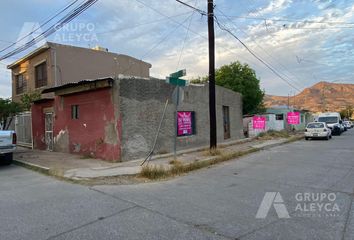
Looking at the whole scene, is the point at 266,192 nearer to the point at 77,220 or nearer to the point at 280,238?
the point at 280,238

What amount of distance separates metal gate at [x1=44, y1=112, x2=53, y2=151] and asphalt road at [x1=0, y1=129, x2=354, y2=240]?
23.4 ft

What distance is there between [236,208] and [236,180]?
279 centimetres

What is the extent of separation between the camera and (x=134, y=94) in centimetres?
1246

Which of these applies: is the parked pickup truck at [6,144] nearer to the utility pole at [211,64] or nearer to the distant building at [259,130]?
the utility pole at [211,64]

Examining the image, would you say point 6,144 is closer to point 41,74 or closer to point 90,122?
point 90,122

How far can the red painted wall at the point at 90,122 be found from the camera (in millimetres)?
12305

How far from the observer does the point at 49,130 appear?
668 inches

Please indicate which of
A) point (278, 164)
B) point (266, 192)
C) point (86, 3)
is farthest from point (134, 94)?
point (266, 192)

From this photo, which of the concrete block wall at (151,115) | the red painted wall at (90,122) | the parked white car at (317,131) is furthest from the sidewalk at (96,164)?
the parked white car at (317,131)

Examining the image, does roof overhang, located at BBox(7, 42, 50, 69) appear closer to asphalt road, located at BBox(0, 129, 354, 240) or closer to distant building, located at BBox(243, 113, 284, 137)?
asphalt road, located at BBox(0, 129, 354, 240)

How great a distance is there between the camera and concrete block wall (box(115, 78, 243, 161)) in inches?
477

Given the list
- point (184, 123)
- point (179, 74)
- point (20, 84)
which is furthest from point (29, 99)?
point (179, 74)

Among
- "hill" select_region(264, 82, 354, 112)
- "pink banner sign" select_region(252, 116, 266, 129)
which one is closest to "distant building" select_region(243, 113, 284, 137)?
"pink banner sign" select_region(252, 116, 266, 129)

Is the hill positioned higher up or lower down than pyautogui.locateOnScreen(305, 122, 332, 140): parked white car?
higher up
